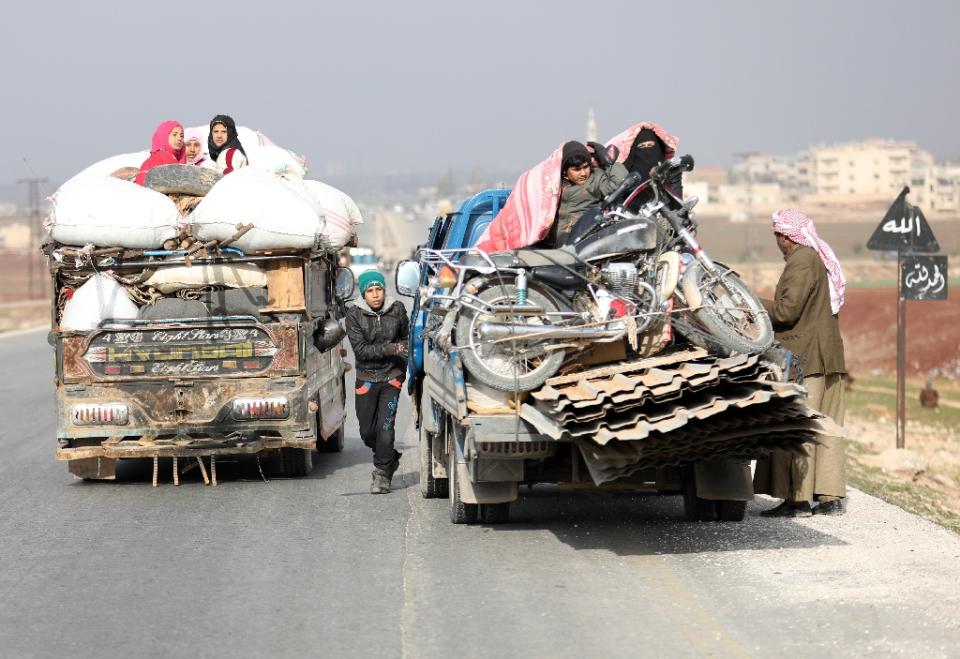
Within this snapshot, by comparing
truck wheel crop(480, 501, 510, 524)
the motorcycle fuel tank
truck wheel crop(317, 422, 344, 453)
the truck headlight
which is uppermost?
the motorcycle fuel tank

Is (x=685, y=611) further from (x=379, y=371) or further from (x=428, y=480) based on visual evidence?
(x=379, y=371)

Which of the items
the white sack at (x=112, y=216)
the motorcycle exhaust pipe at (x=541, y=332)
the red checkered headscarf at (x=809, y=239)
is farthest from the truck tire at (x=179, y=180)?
the red checkered headscarf at (x=809, y=239)

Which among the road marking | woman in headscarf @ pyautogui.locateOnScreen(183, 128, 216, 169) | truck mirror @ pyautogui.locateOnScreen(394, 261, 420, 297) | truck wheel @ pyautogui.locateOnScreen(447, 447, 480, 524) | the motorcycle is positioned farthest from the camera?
woman in headscarf @ pyautogui.locateOnScreen(183, 128, 216, 169)

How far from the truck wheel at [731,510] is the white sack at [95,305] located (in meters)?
5.17

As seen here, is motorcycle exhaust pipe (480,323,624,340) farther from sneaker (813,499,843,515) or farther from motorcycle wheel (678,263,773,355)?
sneaker (813,499,843,515)

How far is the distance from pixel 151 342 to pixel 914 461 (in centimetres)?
803

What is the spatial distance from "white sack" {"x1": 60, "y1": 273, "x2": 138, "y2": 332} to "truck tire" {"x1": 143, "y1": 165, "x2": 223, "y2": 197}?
1.08 m

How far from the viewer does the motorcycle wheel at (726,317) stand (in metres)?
9.55

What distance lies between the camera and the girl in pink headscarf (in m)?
14.5

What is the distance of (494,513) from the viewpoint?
10633mm

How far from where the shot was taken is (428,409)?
11.5 meters

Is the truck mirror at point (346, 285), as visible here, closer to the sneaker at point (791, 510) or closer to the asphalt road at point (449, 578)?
the asphalt road at point (449, 578)

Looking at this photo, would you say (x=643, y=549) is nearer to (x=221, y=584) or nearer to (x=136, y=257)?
(x=221, y=584)

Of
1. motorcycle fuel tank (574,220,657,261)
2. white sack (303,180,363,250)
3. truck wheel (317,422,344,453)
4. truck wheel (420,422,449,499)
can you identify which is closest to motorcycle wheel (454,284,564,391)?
motorcycle fuel tank (574,220,657,261)
